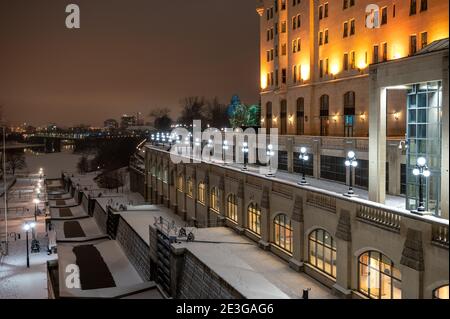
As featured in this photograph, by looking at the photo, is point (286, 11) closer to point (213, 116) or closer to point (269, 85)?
point (269, 85)

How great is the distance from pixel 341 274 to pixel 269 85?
3588 cm

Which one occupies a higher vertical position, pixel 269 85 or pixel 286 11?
pixel 286 11

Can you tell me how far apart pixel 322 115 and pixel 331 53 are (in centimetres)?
587

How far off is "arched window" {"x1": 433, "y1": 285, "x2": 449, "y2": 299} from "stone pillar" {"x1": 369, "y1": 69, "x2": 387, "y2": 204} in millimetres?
6578

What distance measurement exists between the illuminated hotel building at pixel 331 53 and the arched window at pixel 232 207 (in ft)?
40.6

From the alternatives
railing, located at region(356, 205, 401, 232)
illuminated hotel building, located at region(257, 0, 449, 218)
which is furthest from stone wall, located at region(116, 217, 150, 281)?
railing, located at region(356, 205, 401, 232)

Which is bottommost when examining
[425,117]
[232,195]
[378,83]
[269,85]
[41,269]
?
[41,269]

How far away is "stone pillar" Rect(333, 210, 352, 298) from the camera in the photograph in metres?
21.4

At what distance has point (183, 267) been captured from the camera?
26922mm

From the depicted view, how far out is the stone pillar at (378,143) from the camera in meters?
22.3

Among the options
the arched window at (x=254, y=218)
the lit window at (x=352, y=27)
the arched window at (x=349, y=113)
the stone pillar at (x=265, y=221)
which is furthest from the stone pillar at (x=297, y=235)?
the lit window at (x=352, y=27)

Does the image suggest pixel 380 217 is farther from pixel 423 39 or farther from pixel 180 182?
pixel 180 182
